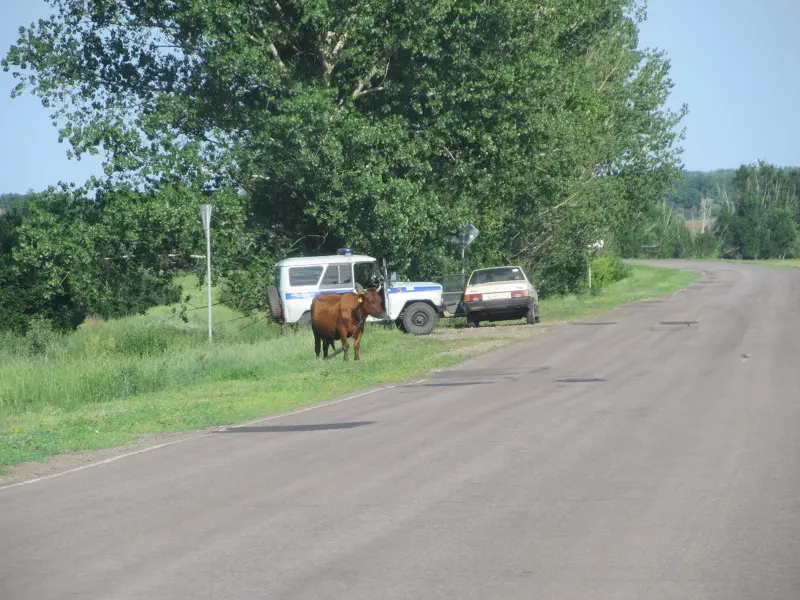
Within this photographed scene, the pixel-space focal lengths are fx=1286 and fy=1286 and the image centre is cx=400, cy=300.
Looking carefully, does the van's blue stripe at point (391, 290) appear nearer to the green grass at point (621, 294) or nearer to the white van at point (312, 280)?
the white van at point (312, 280)

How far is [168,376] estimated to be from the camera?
72.5 feet

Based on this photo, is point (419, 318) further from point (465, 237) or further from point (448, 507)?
point (448, 507)

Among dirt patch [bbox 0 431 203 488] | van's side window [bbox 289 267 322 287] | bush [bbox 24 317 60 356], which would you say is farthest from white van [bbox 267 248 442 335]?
dirt patch [bbox 0 431 203 488]

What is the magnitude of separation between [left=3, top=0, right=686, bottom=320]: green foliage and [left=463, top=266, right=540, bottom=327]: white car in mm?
1935

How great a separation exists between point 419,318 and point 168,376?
12009mm

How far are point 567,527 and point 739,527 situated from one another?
1086 millimetres

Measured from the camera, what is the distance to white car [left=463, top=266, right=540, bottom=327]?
35406mm

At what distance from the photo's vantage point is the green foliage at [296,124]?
33594 mm

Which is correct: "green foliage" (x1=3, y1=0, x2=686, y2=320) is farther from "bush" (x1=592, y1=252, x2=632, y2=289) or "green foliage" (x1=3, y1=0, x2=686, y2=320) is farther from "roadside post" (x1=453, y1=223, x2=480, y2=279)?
"bush" (x1=592, y1=252, x2=632, y2=289)

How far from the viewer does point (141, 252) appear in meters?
34.9

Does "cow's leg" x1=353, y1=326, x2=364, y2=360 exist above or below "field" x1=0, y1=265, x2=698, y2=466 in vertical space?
above

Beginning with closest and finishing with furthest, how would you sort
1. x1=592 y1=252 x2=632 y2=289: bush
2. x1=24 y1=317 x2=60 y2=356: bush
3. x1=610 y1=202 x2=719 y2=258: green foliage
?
x1=24 y1=317 x2=60 y2=356: bush < x1=592 y1=252 x2=632 y2=289: bush < x1=610 y1=202 x2=719 y2=258: green foliage

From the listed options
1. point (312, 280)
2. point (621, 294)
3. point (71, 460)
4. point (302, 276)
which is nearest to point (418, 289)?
point (312, 280)

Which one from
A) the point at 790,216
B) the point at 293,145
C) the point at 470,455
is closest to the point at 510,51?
the point at 293,145
